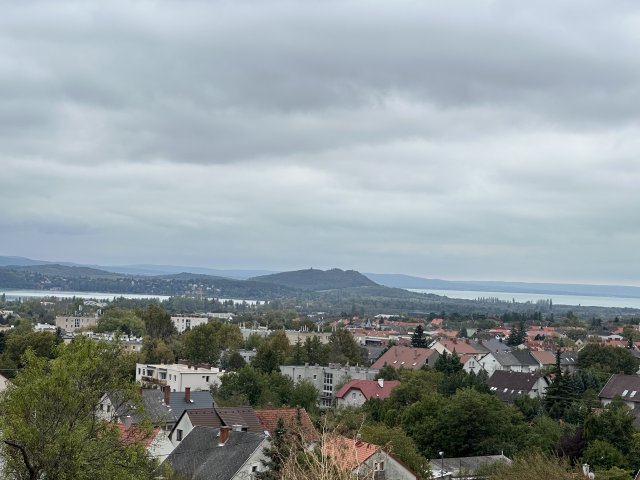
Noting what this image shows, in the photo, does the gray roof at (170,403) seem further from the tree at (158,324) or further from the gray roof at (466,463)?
the tree at (158,324)

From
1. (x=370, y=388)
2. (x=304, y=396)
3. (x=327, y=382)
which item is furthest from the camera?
(x=327, y=382)

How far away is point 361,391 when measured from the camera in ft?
234

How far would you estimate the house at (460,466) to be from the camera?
38287 millimetres

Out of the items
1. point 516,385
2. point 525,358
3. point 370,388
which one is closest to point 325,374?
point 370,388

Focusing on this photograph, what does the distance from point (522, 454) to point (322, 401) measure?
42.0 meters

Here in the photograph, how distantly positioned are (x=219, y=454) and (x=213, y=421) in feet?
18.5

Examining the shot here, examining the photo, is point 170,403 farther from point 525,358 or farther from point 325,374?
point 525,358

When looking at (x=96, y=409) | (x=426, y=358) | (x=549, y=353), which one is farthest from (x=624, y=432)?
(x=549, y=353)

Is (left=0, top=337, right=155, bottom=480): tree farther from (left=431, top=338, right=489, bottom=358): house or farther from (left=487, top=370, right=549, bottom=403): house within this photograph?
(left=431, top=338, right=489, bottom=358): house

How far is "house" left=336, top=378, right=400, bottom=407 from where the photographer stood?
70.4 meters

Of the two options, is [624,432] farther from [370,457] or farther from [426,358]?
[426,358]

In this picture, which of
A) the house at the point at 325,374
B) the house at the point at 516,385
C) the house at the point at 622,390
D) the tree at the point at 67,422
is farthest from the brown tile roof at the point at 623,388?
the tree at the point at 67,422

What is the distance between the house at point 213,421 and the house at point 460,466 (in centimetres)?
777

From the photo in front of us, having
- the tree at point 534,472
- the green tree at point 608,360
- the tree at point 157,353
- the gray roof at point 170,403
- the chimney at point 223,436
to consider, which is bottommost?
the tree at point 157,353
